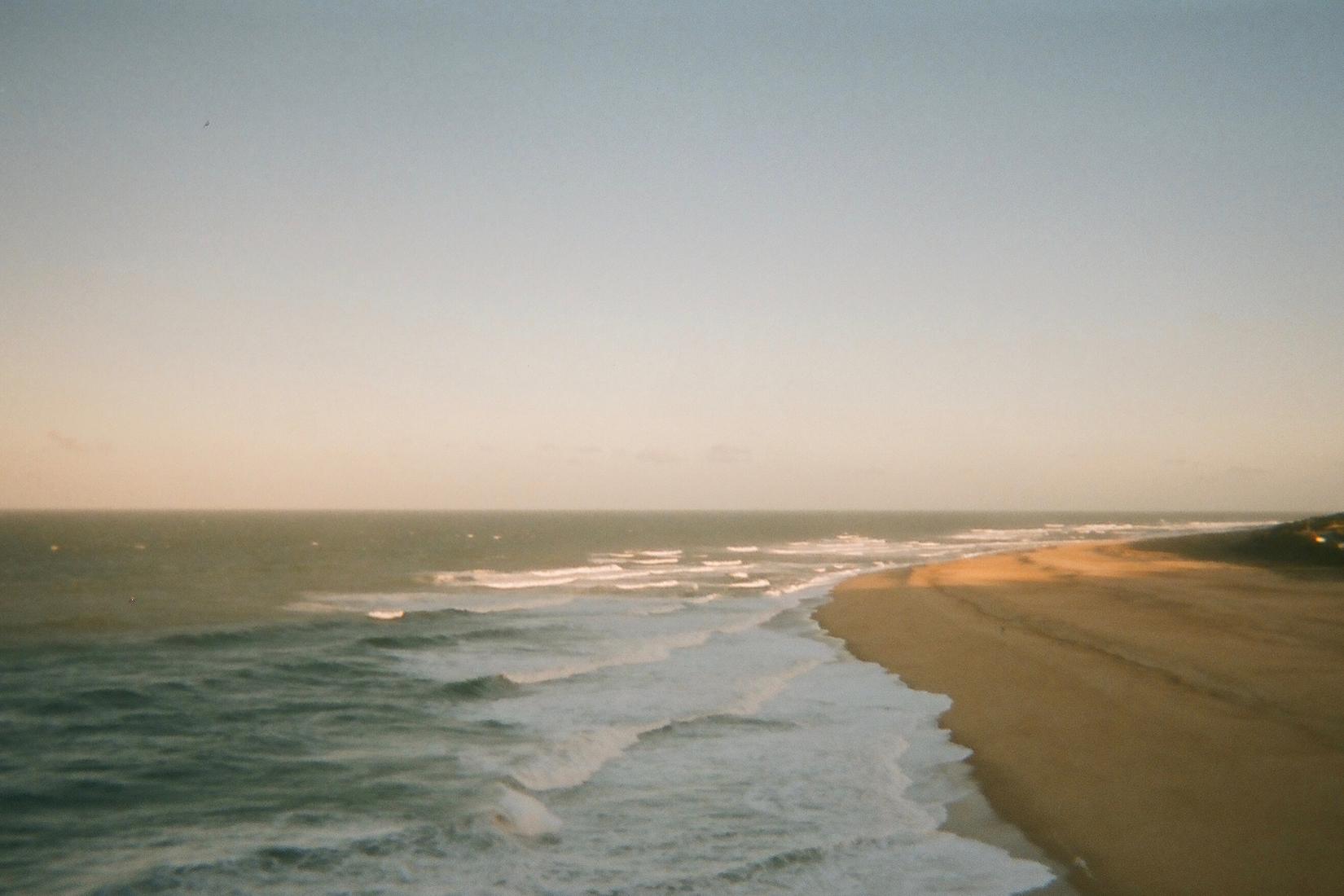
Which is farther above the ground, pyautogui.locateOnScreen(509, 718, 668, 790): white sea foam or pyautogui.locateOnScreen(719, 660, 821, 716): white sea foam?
pyautogui.locateOnScreen(719, 660, 821, 716): white sea foam

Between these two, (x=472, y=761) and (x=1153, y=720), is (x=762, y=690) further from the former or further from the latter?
(x=1153, y=720)

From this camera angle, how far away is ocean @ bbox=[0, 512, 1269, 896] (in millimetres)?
10656

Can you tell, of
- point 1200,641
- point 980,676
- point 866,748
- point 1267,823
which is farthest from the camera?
point 1200,641

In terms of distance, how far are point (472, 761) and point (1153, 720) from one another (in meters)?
11.7

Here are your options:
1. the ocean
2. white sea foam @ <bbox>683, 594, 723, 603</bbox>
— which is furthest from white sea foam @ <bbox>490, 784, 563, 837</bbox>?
white sea foam @ <bbox>683, 594, 723, 603</bbox>

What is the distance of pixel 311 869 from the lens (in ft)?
34.9

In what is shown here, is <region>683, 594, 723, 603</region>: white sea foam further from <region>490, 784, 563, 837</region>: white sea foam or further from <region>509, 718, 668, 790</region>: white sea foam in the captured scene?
<region>490, 784, 563, 837</region>: white sea foam

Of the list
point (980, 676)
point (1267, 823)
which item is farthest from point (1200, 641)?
point (1267, 823)

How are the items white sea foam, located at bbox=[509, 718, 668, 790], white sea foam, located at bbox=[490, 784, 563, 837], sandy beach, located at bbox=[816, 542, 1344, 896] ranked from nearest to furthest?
sandy beach, located at bbox=[816, 542, 1344, 896], white sea foam, located at bbox=[490, 784, 563, 837], white sea foam, located at bbox=[509, 718, 668, 790]

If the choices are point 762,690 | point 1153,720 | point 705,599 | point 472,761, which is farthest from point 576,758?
point 705,599

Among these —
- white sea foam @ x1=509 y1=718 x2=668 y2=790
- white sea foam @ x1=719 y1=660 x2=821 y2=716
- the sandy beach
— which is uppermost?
the sandy beach

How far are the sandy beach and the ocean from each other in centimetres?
101

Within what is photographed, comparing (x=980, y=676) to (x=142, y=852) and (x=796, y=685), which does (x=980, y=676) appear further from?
(x=142, y=852)

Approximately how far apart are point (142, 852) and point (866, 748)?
1101 centimetres
